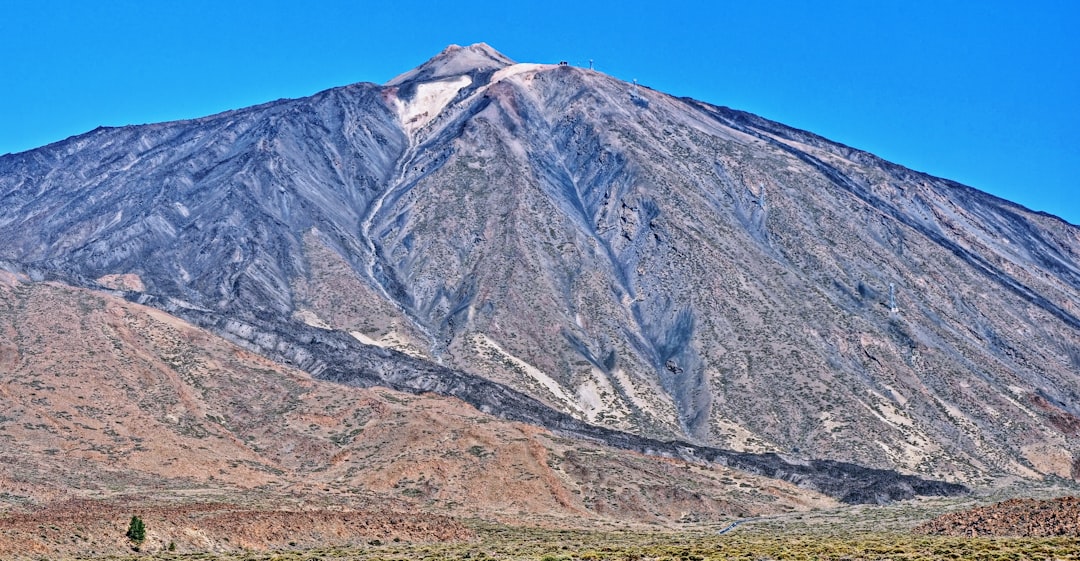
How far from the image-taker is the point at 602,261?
137500mm

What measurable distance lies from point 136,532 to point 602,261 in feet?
309

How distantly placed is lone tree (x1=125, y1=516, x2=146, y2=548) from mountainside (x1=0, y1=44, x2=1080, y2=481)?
49.0 m

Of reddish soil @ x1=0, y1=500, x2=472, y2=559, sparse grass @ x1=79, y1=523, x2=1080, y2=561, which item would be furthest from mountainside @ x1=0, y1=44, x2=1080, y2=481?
sparse grass @ x1=79, y1=523, x2=1080, y2=561

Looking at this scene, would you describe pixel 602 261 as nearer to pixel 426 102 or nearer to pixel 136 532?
pixel 426 102

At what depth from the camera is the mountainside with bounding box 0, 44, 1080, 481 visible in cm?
10888

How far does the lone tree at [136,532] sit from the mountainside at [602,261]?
4896cm

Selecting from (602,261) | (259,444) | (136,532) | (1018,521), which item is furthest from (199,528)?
(602,261)

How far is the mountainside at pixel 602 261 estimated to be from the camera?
357 ft

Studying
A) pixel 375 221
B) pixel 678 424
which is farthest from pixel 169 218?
pixel 678 424

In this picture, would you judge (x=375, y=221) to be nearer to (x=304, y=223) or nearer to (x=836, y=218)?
(x=304, y=223)

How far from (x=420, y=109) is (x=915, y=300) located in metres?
85.2

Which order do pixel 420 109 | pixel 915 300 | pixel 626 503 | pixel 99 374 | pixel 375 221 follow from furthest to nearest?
1. pixel 420 109
2. pixel 375 221
3. pixel 915 300
4. pixel 99 374
5. pixel 626 503

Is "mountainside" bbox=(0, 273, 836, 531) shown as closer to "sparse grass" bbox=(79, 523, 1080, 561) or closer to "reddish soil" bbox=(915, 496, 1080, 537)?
"sparse grass" bbox=(79, 523, 1080, 561)

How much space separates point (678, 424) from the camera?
10756 cm
